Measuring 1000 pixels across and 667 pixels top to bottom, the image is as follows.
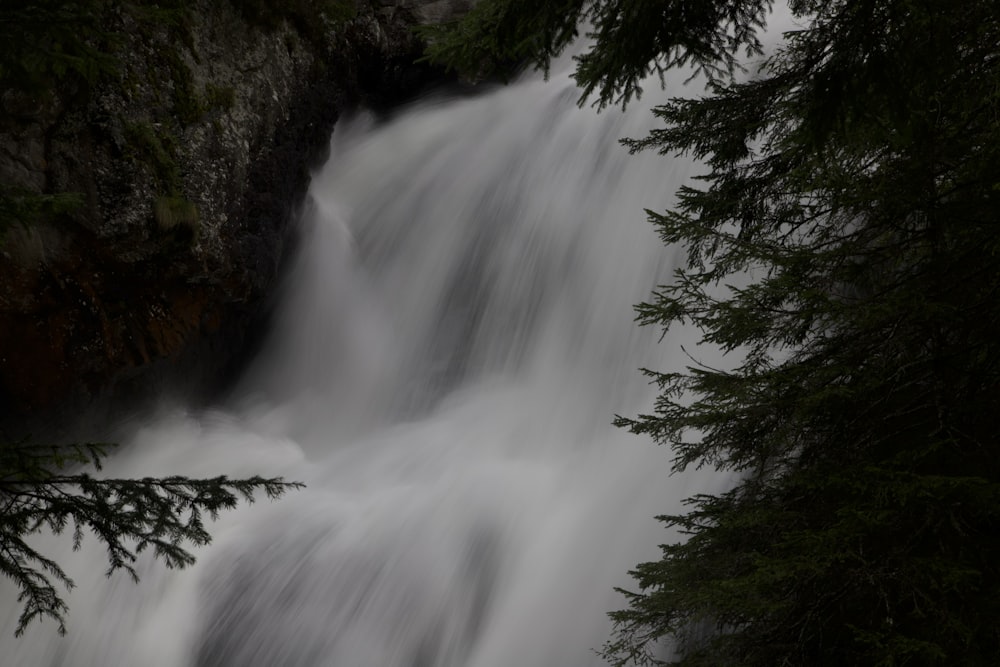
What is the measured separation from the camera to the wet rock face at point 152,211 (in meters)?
7.23

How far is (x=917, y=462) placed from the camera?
3436 mm

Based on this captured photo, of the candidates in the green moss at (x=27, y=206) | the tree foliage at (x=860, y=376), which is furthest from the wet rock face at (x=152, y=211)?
the tree foliage at (x=860, y=376)

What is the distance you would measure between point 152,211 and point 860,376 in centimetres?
684

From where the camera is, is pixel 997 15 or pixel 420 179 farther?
pixel 420 179

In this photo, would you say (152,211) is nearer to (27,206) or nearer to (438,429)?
(438,429)

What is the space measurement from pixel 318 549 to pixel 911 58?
5822 mm

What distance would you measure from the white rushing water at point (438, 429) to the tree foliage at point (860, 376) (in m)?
2.36

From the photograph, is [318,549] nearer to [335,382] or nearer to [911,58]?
[335,382]

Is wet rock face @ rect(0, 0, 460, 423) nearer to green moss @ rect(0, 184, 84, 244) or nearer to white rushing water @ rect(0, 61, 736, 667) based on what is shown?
white rushing water @ rect(0, 61, 736, 667)

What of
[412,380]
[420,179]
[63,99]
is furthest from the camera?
[420,179]

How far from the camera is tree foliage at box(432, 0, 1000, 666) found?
286cm

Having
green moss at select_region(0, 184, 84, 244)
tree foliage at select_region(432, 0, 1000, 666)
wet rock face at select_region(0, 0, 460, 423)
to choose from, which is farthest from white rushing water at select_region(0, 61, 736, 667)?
green moss at select_region(0, 184, 84, 244)

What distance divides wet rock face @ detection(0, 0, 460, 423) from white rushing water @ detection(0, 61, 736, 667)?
1.09 metres

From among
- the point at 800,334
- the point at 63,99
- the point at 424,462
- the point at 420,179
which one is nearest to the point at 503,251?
the point at 420,179
